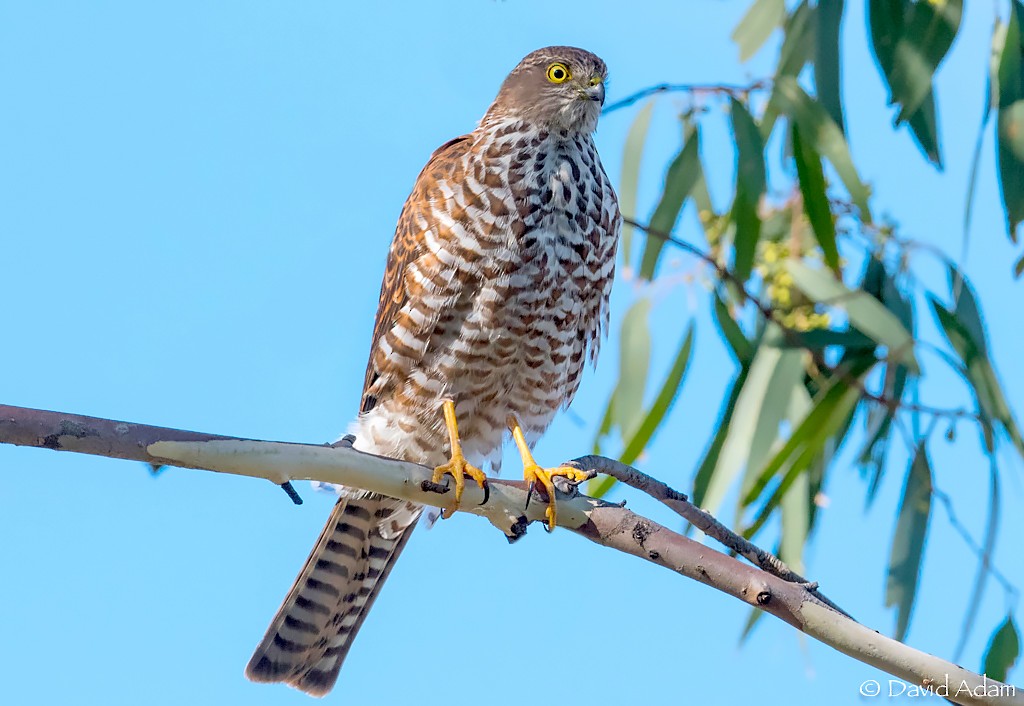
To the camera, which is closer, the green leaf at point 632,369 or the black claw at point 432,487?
the black claw at point 432,487

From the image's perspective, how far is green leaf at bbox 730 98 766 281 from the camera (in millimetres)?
4723

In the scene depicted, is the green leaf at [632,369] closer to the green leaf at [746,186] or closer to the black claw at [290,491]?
the green leaf at [746,186]

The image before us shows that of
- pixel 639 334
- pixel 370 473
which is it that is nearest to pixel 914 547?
pixel 639 334

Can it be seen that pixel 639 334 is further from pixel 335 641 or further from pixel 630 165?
pixel 335 641

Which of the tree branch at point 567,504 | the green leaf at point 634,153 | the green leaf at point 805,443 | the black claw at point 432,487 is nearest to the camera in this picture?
the tree branch at point 567,504

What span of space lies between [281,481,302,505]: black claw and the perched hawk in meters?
1.00

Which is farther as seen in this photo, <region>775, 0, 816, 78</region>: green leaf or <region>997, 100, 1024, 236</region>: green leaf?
<region>775, 0, 816, 78</region>: green leaf

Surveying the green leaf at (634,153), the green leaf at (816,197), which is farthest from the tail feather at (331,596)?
the green leaf at (634,153)

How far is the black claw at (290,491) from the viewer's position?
2.61 meters

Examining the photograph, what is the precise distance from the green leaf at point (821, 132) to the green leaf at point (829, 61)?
0.09 m

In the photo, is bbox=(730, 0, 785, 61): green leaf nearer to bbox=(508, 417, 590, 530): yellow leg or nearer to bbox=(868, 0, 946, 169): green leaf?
bbox=(868, 0, 946, 169): green leaf

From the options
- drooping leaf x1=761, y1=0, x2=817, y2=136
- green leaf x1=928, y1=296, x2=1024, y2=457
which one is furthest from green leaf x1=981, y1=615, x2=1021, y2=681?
drooping leaf x1=761, y1=0, x2=817, y2=136

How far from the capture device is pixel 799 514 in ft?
17.0

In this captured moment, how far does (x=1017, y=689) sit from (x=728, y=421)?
7.54ft
